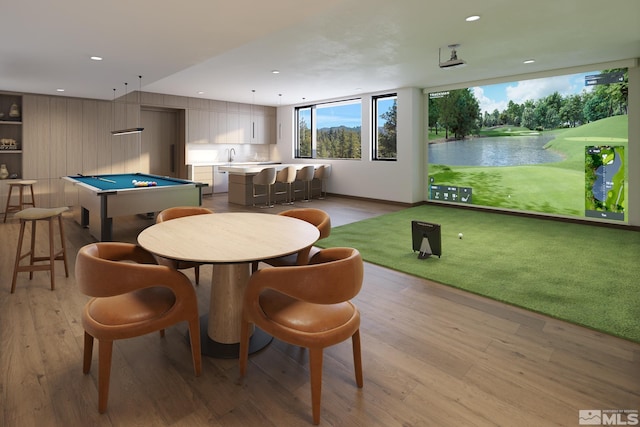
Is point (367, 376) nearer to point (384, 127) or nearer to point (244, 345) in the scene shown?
point (244, 345)

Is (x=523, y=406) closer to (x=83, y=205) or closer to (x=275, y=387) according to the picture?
(x=275, y=387)

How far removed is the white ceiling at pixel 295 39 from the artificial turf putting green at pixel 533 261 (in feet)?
8.44

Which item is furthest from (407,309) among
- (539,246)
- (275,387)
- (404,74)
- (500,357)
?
(404,74)

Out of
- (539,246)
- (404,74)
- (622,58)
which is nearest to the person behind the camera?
(539,246)

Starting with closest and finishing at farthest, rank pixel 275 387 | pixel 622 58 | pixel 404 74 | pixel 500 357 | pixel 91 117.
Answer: pixel 275 387 < pixel 500 357 < pixel 622 58 < pixel 404 74 < pixel 91 117

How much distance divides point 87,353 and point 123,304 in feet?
1.29

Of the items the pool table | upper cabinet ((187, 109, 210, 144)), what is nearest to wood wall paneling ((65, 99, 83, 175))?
upper cabinet ((187, 109, 210, 144))

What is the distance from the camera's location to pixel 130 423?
164cm

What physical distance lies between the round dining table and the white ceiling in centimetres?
174

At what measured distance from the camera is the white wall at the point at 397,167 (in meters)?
7.95

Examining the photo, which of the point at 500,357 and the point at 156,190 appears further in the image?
the point at 156,190

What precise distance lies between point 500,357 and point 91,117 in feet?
29.0

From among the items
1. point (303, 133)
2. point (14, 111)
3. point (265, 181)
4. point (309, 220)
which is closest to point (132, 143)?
point (14, 111)

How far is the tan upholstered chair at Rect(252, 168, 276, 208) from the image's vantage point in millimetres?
7832
